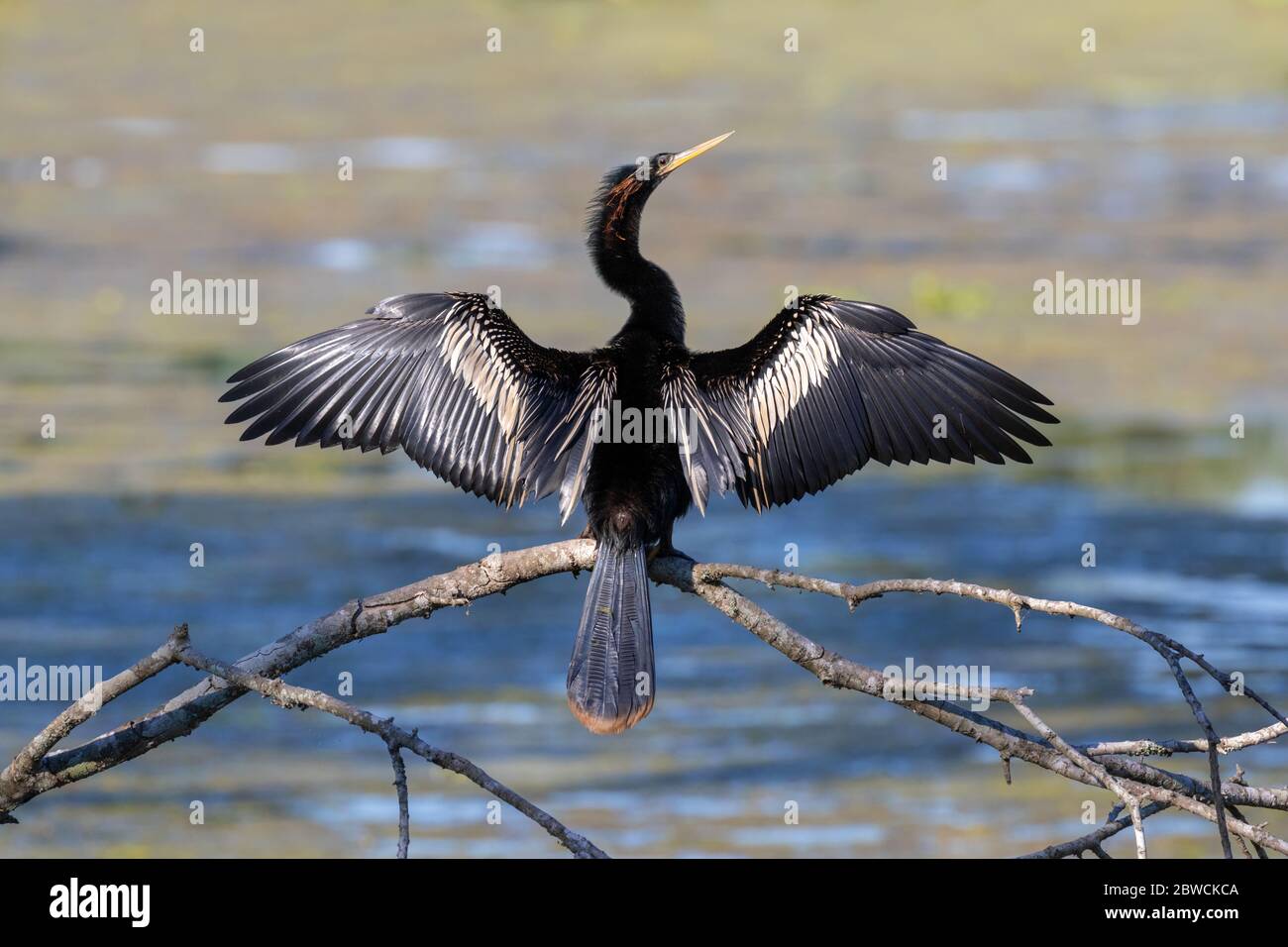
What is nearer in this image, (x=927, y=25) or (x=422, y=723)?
(x=422, y=723)

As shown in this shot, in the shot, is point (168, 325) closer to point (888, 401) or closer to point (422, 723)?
point (422, 723)

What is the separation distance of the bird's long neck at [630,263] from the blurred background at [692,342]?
3.14m

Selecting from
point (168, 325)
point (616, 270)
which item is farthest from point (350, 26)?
point (616, 270)

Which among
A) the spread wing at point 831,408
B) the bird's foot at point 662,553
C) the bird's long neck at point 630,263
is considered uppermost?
the bird's long neck at point 630,263

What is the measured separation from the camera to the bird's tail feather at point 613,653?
15.1 feet

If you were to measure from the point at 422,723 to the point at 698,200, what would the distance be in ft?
47.0

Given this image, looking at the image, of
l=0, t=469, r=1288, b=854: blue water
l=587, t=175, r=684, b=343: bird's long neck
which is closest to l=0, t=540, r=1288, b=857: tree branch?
l=587, t=175, r=684, b=343: bird's long neck

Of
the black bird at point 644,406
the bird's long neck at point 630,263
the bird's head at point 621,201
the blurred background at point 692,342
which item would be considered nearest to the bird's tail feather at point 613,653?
the black bird at point 644,406

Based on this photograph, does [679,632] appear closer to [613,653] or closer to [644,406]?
[644,406]

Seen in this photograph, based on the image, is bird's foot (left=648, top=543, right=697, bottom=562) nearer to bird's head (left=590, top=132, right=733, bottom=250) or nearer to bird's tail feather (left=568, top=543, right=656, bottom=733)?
bird's tail feather (left=568, top=543, right=656, bottom=733)

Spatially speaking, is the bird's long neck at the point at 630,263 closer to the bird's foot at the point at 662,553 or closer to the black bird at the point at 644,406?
the black bird at the point at 644,406

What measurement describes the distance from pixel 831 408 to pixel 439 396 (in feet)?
3.62

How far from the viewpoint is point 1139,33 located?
1154 inches

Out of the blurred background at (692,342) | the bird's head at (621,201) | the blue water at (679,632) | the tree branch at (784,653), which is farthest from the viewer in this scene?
the blurred background at (692,342)
